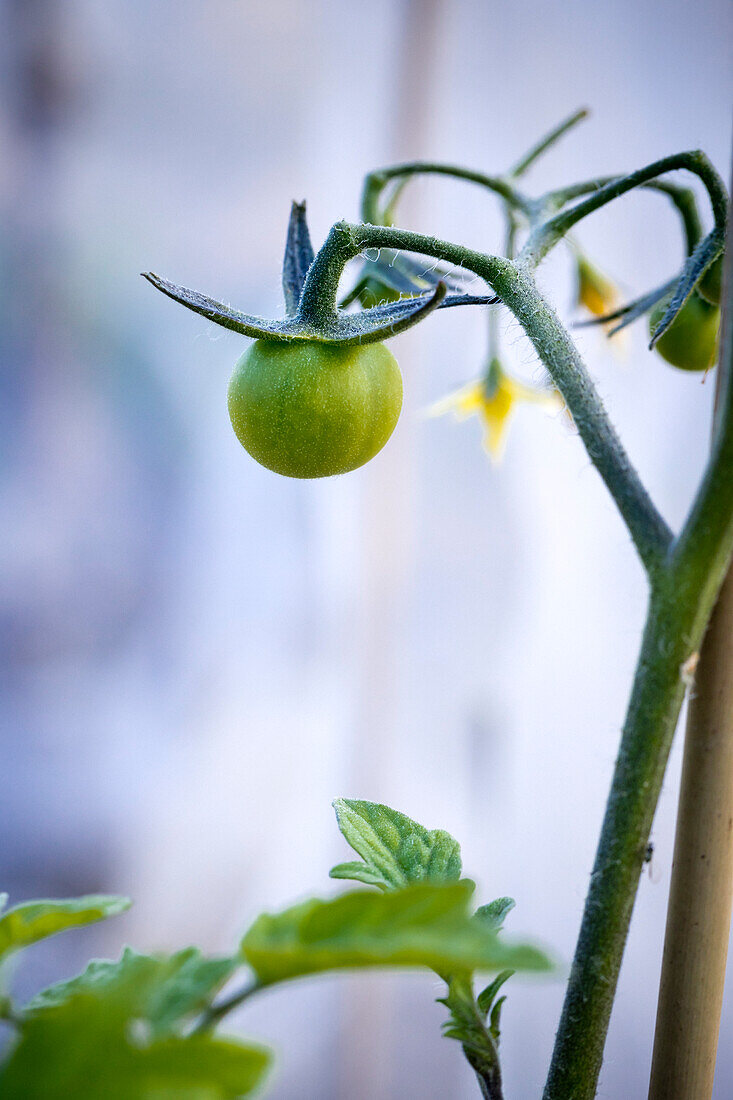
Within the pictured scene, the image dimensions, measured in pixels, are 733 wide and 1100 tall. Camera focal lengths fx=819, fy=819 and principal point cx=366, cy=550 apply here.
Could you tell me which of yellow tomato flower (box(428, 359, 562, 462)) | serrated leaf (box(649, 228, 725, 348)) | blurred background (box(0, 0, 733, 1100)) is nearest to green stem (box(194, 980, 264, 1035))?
serrated leaf (box(649, 228, 725, 348))

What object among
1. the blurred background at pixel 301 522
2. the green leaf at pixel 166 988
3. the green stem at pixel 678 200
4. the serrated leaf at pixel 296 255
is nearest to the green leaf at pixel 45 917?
the green leaf at pixel 166 988

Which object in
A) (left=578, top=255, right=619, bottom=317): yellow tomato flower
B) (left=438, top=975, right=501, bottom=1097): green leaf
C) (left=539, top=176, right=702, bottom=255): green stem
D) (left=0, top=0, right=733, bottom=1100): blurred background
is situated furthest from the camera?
(left=0, top=0, right=733, bottom=1100): blurred background

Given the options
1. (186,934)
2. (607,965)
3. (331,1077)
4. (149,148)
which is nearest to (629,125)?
(149,148)

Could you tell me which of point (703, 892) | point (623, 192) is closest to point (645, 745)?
point (703, 892)

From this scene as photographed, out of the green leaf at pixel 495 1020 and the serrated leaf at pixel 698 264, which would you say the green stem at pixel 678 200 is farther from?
the green leaf at pixel 495 1020

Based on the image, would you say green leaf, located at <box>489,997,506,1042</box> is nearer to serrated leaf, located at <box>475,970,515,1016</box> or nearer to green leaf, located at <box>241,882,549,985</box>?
serrated leaf, located at <box>475,970,515,1016</box>

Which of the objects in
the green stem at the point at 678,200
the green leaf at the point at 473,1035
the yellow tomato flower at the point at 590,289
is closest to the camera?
the green leaf at the point at 473,1035
